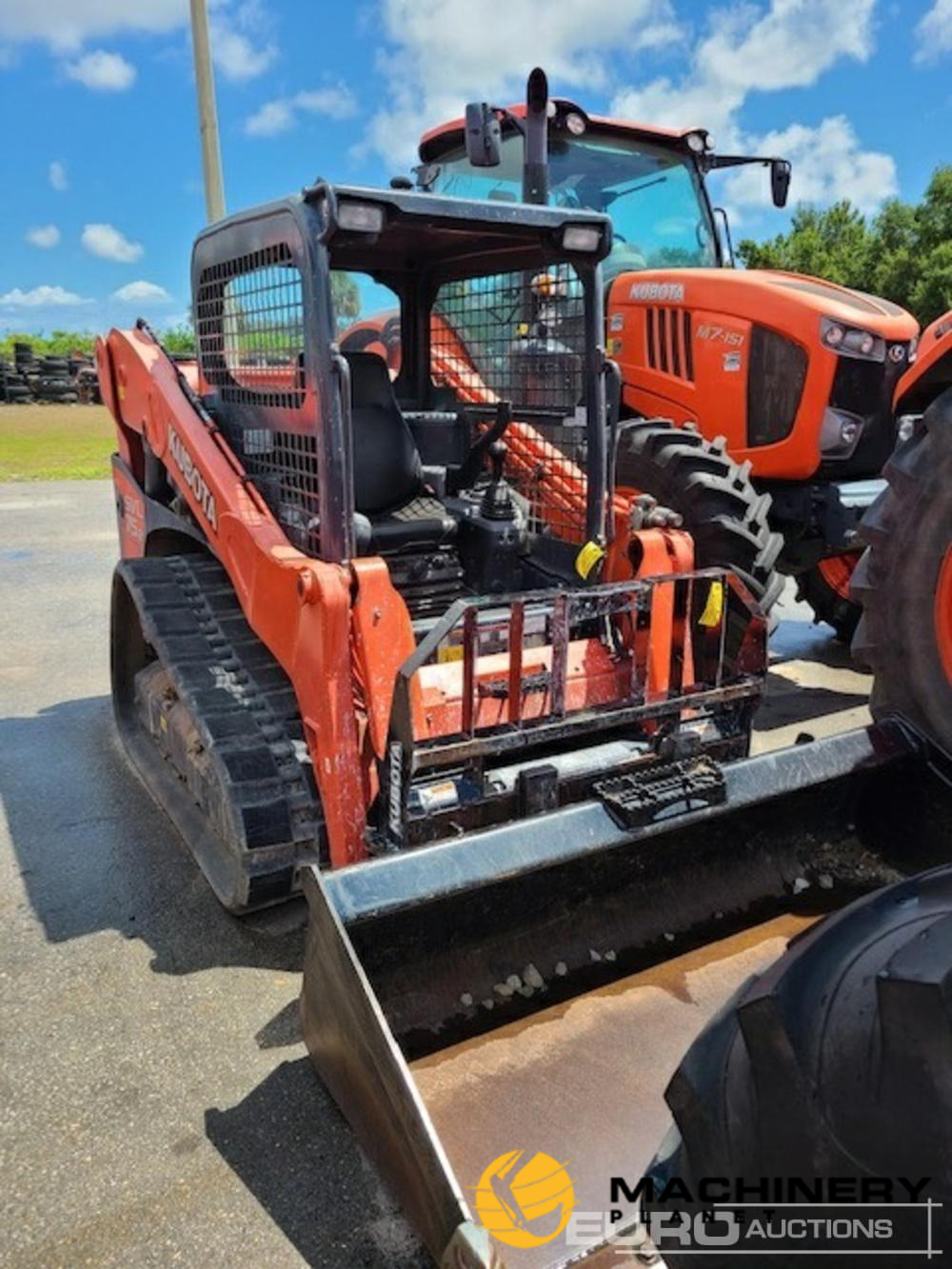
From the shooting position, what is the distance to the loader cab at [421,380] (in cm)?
300

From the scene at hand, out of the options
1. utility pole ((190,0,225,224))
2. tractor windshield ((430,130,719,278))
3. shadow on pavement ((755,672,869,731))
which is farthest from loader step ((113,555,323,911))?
utility pole ((190,0,225,224))

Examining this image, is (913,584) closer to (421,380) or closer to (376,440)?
(376,440)

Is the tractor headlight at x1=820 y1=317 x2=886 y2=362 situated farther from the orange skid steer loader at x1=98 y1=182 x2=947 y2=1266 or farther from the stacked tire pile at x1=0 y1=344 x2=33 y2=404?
the stacked tire pile at x1=0 y1=344 x2=33 y2=404

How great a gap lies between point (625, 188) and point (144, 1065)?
15.9ft

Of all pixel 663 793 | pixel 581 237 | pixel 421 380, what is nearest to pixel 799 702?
pixel 421 380

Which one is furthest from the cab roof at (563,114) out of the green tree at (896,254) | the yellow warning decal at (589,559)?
the green tree at (896,254)

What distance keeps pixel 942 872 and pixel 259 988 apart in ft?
6.45

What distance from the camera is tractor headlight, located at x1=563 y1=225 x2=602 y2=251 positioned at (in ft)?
11.0

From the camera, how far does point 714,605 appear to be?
10.9 ft

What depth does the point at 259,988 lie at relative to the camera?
283 cm

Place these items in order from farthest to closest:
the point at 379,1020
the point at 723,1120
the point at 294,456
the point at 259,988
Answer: the point at 294,456 < the point at 259,988 < the point at 379,1020 < the point at 723,1120

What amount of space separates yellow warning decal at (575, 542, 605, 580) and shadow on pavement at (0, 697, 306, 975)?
150cm

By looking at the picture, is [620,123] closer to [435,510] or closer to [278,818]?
[435,510]

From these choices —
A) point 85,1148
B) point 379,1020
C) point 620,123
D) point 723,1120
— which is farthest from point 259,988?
point 620,123
